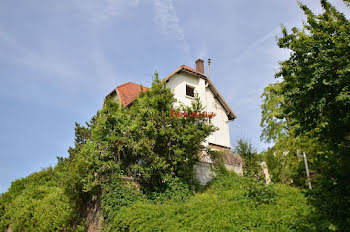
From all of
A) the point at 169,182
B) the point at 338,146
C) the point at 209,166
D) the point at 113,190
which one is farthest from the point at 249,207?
the point at 209,166

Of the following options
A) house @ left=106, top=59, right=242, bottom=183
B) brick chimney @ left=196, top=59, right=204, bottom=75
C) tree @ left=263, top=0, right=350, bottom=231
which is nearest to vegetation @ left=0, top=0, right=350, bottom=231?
tree @ left=263, top=0, right=350, bottom=231

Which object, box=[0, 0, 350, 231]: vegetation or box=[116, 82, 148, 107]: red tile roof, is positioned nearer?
box=[0, 0, 350, 231]: vegetation

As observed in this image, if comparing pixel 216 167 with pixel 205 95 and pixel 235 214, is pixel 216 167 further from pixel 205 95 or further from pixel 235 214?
pixel 235 214

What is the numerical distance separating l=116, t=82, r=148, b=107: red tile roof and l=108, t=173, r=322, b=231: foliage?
1153cm

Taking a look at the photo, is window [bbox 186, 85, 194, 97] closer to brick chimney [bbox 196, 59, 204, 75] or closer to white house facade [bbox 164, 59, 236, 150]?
white house facade [bbox 164, 59, 236, 150]

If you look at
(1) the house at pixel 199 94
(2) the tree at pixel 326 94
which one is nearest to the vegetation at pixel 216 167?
(2) the tree at pixel 326 94

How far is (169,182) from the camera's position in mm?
13070

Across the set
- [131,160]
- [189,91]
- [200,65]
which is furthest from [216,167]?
[200,65]

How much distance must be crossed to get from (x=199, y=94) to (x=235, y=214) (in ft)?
49.0

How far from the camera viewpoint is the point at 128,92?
74.3 ft

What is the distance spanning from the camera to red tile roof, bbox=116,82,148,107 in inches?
828

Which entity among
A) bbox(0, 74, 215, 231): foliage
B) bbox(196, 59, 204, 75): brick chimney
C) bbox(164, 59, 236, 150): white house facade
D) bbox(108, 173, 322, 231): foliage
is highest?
bbox(196, 59, 204, 75): brick chimney

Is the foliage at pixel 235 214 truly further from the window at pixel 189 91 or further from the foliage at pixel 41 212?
the window at pixel 189 91

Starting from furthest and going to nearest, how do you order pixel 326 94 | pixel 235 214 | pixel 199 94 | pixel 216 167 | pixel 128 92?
pixel 128 92
pixel 199 94
pixel 216 167
pixel 235 214
pixel 326 94
